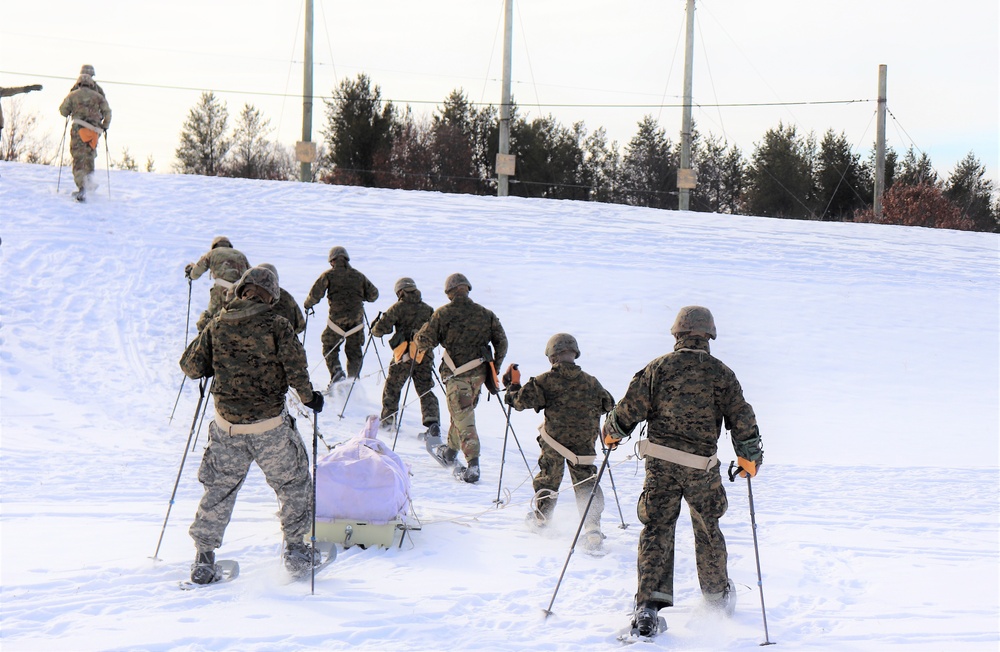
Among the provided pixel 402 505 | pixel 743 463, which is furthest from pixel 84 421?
pixel 743 463

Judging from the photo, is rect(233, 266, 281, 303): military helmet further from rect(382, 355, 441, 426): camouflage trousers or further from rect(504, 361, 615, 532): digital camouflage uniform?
rect(382, 355, 441, 426): camouflage trousers

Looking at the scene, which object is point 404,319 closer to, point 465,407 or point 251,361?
point 465,407

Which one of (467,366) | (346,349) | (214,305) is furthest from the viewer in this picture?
(346,349)

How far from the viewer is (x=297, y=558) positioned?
5875 millimetres

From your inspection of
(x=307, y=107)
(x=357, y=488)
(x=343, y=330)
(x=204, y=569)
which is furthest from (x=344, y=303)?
(x=307, y=107)

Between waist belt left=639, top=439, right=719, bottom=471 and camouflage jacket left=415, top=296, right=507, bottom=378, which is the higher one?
camouflage jacket left=415, top=296, right=507, bottom=378

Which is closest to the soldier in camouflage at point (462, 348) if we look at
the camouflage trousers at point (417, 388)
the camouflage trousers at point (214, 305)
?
the camouflage trousers at point (417, 388)

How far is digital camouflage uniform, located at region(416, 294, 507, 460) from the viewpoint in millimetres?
9188

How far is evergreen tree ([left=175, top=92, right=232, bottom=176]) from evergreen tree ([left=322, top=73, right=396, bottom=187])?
7940mm

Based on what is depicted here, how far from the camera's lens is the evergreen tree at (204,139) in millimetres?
44344

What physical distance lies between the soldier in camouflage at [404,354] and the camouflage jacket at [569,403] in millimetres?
3222

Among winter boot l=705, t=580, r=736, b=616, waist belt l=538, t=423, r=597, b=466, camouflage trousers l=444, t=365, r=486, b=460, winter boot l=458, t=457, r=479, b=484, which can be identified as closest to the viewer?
winter boot l=705, t=580, r=736, b=616

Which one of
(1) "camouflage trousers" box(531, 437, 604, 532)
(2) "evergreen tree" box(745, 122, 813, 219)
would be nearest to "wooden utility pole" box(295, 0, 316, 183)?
(1) "camouflage trousers" box(531, 437, 604, 532)

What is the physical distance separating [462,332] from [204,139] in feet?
127
